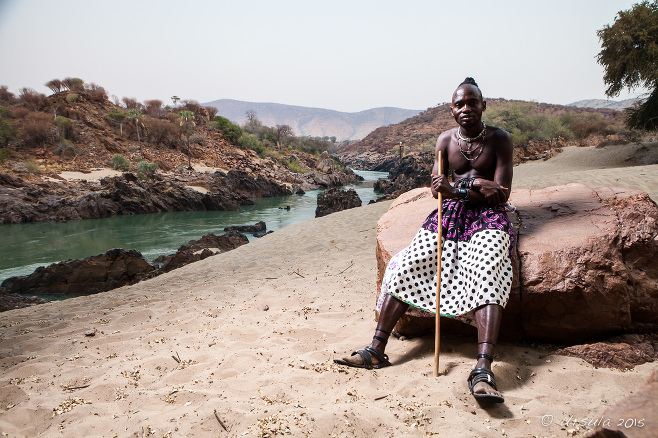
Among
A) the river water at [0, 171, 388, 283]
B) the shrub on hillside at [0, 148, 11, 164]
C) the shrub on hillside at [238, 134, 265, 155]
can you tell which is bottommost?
the river water at [0, 171, 388, 283]

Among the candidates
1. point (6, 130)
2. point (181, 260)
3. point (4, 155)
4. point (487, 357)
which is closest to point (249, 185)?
point (4, 155)

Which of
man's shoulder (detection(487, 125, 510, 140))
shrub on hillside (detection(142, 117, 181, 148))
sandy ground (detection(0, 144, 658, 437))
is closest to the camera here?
sandy ground (detection(0, 144, 658, 437))

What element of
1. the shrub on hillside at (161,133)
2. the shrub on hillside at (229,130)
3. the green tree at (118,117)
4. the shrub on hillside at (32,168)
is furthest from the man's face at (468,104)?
the shrub on hillside at (229,130)

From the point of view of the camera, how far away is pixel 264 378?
2.46 metres

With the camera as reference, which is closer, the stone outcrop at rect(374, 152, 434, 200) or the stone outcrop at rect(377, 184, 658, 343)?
the stone outcrop at rect(377, 184, 658, 343)

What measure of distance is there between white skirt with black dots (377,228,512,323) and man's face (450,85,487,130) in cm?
76

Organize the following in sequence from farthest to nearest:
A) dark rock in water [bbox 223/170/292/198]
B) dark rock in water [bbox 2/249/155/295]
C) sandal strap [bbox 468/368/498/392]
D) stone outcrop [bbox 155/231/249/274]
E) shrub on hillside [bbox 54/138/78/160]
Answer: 1. shrub on hillside [bbox 54/138/78/160]
2. dark rock in water [bbox 223/170/292/198]
3. stone outcrop [bbox 155/231/249/274]
4. dark rock in water [bbox 2/249/155/295]
5. sandal strap [bbox 468/368/498/392]

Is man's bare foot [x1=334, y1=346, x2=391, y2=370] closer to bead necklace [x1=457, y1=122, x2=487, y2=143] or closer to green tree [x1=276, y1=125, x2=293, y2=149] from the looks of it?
bead necklace [x1=457, y1=122, x2=487, y2=143]

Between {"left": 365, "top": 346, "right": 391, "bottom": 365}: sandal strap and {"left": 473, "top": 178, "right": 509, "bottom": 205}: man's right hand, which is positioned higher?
{"left": 473, "top": 178, "right": 509, "bottom": 205}: man's right hand

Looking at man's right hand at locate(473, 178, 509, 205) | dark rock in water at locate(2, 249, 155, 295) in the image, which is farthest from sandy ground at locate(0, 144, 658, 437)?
dark rock in water at locate(2, 249, 155, 295)

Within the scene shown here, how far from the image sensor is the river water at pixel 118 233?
1295cm

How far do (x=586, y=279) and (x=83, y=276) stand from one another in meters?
9.27

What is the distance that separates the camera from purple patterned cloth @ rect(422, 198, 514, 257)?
265cm

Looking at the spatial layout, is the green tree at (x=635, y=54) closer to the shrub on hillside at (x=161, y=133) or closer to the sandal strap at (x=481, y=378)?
the sandal strap at (x=481, y=378)
